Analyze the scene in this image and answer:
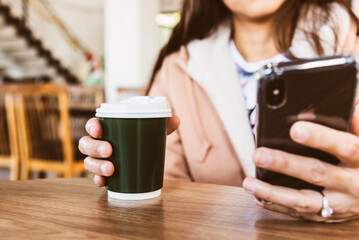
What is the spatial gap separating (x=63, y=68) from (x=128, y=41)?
20.2 feet

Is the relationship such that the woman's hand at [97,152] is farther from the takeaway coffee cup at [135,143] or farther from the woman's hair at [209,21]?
the woman's hair at [209,21]

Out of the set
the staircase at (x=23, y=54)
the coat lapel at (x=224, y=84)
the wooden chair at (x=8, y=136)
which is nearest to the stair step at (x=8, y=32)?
the staircase at (x=23, y=54)

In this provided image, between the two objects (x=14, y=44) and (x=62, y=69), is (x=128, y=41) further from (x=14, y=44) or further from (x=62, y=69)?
(x=62, y=69)

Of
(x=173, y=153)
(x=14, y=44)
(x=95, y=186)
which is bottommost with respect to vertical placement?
(x=14, y=44)

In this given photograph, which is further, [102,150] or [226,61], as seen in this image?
[226,61]

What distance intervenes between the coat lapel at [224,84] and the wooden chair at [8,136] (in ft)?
6.11

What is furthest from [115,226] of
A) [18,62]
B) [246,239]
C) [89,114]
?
[18,62]

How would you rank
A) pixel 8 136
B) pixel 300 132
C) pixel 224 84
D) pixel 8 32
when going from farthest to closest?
pixel 8 32, pixel 8 136, pixel 224 84, pixel 300 132

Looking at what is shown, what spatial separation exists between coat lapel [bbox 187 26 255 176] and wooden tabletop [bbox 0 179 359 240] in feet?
1.21

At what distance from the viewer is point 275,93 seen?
45cm

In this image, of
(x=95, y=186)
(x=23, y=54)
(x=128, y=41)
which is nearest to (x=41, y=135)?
(x=95, y=186)

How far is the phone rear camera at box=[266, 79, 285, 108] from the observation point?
447 millimetres

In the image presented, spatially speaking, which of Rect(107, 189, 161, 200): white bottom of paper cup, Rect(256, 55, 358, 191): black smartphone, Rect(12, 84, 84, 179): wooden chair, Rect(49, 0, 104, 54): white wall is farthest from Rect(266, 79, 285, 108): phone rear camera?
Rect(49, 0, 104, 54): white wall

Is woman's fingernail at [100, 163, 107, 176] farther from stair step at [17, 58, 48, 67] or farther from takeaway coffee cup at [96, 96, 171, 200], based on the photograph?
stair step at [17, 58, 48, 67]
